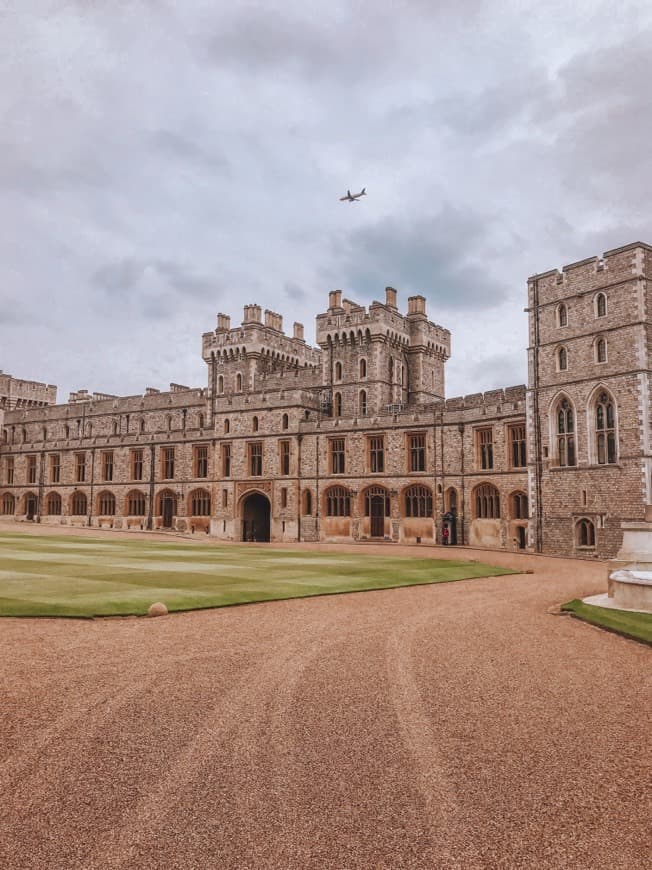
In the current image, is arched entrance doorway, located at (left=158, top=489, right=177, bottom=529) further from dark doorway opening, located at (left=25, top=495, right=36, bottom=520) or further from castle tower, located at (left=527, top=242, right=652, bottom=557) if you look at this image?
castle tower, located at (left=527, top=242, right=652, bottom=557)

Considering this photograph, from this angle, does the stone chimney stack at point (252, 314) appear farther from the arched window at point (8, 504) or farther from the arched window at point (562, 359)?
the arched window at point (562, 359)

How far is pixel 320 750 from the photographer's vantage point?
6258 millimetres

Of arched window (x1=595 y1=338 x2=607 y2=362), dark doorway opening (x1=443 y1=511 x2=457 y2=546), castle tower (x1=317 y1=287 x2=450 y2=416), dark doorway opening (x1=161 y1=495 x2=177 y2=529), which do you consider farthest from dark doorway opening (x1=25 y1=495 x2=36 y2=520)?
arched window (x1=595 y1=338 x2=607 y2=362)

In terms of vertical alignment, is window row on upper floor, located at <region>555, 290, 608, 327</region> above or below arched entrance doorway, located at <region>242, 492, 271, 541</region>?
above

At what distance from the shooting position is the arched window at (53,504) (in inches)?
2335

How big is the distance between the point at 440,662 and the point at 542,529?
24432 mm

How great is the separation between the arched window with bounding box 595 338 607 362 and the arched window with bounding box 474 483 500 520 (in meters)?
9.16

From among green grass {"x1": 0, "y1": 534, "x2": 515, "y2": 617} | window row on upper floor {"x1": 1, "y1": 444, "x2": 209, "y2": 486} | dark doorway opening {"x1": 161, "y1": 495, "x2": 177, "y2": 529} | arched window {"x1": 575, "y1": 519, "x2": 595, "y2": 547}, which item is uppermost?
window row on upper floor {"x1": 1, "y1": 444, "x2": 209, "y2": 486}

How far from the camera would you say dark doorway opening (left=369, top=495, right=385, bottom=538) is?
41.8 m

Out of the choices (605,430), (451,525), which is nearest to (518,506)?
(451,525)

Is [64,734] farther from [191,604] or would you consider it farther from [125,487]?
[125,487]

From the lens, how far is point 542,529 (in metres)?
32.6

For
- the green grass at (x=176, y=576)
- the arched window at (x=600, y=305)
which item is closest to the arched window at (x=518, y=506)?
the arched window at (x=600, y=305)

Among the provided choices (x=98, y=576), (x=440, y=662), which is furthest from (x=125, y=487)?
(x=440, y=662)
